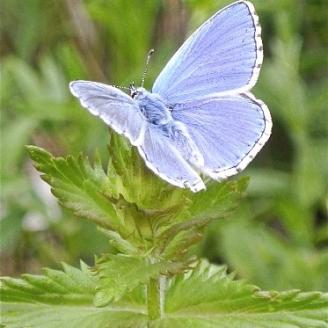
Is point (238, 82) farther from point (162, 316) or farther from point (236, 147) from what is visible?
point (162, 316)

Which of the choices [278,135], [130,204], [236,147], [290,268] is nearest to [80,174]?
[130,204]

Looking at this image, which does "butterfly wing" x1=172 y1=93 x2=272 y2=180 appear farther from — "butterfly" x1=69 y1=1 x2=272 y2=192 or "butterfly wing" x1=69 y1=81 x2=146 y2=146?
"butterfly wing" x1=69 y1=81 x2=146 y2=146

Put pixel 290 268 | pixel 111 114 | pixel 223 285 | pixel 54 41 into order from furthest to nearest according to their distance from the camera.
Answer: pixel 54 41, pixel 290 268, pixel 223 285, pixel 111 114

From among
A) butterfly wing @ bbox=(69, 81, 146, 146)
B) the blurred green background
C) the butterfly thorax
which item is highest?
butterfly wing @ bbox=(69, 81, 146, 146)

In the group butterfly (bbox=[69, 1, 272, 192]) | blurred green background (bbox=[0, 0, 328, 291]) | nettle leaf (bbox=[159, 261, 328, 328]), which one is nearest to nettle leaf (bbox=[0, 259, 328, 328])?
nettle leaf (bbox=[159, 261, 328, 328])

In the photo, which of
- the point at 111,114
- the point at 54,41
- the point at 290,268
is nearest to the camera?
the point at 111,114

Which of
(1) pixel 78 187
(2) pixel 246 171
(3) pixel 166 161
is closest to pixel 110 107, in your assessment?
(3) pixel 166 161

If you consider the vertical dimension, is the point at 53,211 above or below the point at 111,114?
below

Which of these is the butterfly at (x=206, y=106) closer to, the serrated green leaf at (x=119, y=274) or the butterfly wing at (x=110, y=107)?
the butterfly wing at (x=110, y=107)
